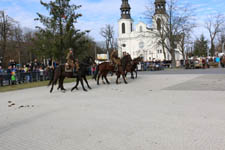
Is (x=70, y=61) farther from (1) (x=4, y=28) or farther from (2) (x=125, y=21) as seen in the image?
(2) (x=125, y=21)

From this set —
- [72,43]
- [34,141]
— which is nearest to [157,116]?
[34,141]

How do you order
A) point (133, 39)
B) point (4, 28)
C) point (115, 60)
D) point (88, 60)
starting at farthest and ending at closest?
point (133, 39) < point (4, 28) < point (115, 60) < point (88, 60)

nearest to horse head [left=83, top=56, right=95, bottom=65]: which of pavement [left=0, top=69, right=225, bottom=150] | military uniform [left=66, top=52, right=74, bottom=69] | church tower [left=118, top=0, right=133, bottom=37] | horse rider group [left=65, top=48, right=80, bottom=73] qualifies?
horse rider group [left=65, top=48, right=80, bottom=73]

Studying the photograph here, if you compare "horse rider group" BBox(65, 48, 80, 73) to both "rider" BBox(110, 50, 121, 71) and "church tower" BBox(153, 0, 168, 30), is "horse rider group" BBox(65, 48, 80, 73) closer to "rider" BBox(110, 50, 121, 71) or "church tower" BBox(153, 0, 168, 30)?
"rider" BBox(110, 50, 121, 71)

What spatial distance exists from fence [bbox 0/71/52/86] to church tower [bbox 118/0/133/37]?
237 ft

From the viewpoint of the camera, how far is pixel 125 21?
3725 inches

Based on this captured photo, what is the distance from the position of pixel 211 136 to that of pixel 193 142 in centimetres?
52

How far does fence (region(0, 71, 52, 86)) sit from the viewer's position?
58.8 feet

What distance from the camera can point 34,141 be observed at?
172 inches

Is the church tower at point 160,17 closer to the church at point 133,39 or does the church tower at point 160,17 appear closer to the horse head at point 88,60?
the horse head at point 88,60

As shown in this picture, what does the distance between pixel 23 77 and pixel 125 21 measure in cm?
7965

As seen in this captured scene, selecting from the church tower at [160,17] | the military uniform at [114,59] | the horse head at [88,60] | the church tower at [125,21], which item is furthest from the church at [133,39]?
the horse head at [88,60]

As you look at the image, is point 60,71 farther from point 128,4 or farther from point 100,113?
point 128,4

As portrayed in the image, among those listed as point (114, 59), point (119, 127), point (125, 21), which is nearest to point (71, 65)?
point (114, 59)
